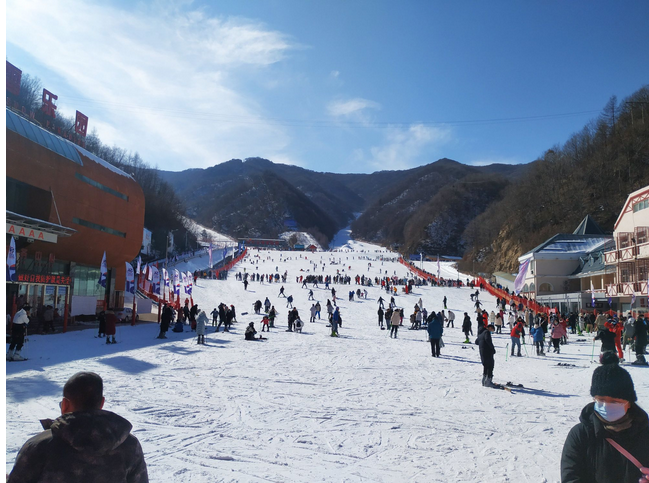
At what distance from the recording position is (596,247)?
38.1 meters

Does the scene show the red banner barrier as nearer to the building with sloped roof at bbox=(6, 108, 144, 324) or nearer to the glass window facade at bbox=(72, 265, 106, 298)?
the building with sloped roof at bbox=(6, 108, 144, 324)

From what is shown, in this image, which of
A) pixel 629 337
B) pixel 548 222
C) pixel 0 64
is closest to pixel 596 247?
pixel 548 222

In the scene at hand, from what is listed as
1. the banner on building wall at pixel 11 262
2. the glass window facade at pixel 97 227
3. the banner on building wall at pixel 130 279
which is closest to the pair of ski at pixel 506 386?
the banner on building wall at pixel 11 262

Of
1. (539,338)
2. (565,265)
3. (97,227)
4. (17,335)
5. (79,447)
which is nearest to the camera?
(79,447)

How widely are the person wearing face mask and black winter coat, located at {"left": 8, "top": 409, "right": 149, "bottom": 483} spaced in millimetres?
2123

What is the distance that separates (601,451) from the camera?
2145 mm

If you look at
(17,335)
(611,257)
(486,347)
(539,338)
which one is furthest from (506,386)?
(611,257)

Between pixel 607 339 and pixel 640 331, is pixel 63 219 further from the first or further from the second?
pixel 640 331

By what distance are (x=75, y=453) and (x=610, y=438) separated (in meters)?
2.44

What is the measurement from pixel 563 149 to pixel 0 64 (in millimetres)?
73914

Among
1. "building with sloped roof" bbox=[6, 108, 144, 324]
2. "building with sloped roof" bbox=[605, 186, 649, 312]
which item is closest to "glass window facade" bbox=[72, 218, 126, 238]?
"building with sloped roof" bbox=[6, 108, 144, 324]

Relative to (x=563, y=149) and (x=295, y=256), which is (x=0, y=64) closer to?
(x=295, y=256)

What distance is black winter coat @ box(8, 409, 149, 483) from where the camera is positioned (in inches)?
74.6

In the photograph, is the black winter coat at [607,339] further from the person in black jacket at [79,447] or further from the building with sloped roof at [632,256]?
the building with sloped roof at [632,256]
